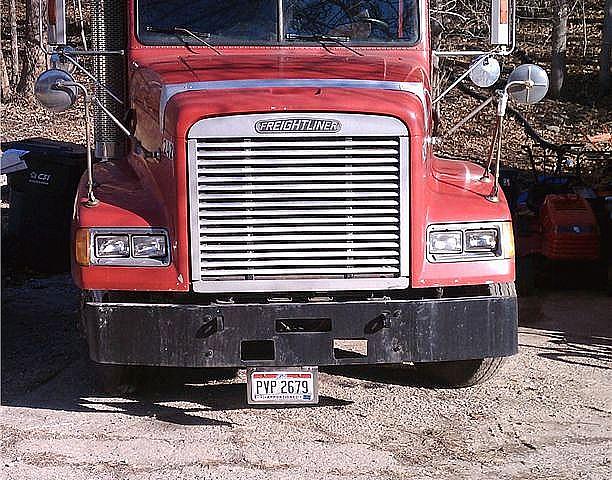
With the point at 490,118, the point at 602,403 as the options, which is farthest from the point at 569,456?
the point at 490,118

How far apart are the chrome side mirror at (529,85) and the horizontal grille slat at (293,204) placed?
3.41 ft

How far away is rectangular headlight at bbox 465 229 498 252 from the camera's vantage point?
6.02 metres

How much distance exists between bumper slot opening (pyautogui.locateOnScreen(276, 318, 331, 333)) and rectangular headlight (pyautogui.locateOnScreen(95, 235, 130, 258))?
902 millimetres

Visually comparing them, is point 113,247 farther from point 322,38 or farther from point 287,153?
point 322,38

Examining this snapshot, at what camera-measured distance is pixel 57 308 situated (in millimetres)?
9219

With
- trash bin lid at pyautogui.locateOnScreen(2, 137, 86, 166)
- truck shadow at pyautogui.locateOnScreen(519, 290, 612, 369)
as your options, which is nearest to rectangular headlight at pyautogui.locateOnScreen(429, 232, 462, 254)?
truck shadow at pyautogui.locateOnScreen(519, 290, 612, 369)

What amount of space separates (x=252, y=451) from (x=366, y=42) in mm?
2762

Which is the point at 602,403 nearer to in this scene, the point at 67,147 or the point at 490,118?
the point at 67,147

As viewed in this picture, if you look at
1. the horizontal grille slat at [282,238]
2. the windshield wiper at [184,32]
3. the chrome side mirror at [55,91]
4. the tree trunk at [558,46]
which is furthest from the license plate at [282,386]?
the tree trunk at [558,46]

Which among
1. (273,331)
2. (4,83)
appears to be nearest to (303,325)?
(273,331)

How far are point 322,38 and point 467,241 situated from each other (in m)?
1.78

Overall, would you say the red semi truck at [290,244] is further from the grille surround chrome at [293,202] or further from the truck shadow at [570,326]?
the truck shadow at [570,326]

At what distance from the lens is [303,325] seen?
235 inches

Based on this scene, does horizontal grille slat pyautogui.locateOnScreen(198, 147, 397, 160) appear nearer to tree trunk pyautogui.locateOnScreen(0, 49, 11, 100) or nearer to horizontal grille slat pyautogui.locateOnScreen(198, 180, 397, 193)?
horizontal grille slat pyautogui.locateOnScreen(198, 180, 397, 193)
